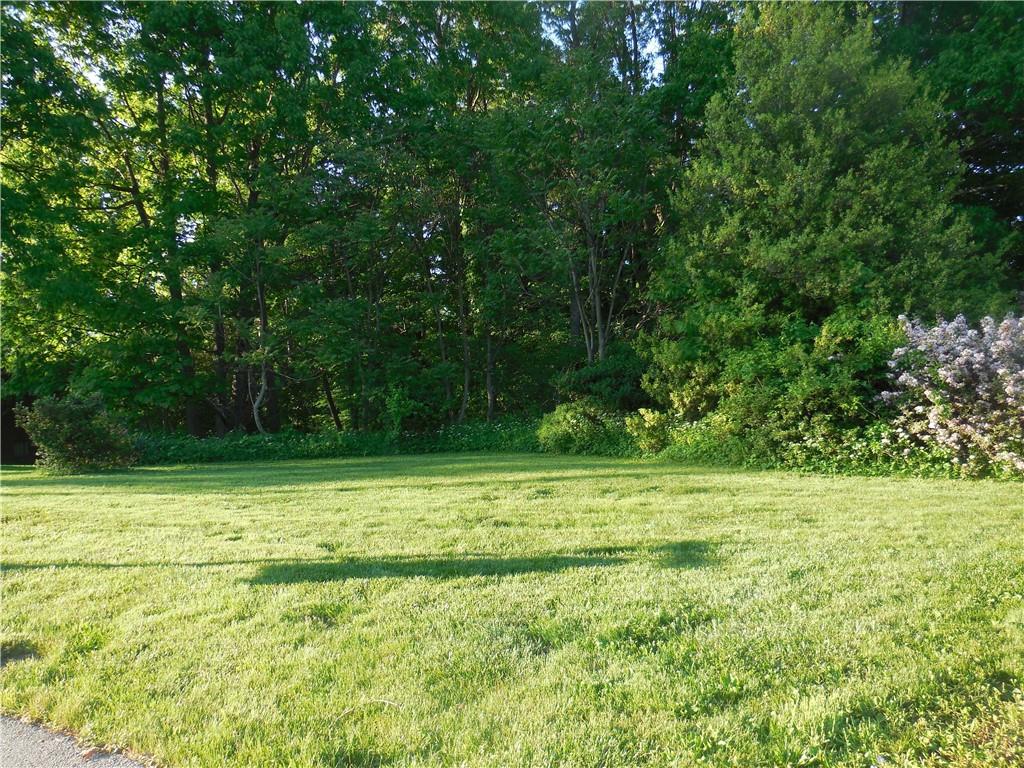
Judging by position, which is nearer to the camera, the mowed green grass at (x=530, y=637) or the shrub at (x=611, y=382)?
the mowed green grass at (x=530, y=637)

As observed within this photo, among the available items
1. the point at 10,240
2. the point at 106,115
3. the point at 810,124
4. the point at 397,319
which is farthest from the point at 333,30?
the point at 810,124

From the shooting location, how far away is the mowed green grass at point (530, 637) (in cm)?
226

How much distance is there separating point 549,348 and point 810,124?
8685 millimetres

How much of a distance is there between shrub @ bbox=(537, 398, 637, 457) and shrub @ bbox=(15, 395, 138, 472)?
28.4ft

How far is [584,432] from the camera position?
13.4 m

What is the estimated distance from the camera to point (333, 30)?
644 inches

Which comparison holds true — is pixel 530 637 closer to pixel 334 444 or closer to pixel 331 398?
pixel 334 444

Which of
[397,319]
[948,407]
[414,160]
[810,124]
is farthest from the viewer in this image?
[397,319]

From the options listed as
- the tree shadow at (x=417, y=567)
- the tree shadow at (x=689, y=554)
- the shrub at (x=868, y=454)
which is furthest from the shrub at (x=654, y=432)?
the tree shadow at (x=417, y=567)

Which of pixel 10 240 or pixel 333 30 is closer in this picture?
pixel 10 240

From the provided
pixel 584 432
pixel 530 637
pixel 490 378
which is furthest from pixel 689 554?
pixel 490 378

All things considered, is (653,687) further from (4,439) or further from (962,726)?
(4,439)

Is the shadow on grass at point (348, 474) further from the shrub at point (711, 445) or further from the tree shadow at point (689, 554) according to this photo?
the tree shadow at point (689, 554)

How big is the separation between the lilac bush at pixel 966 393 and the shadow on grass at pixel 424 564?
563cm
